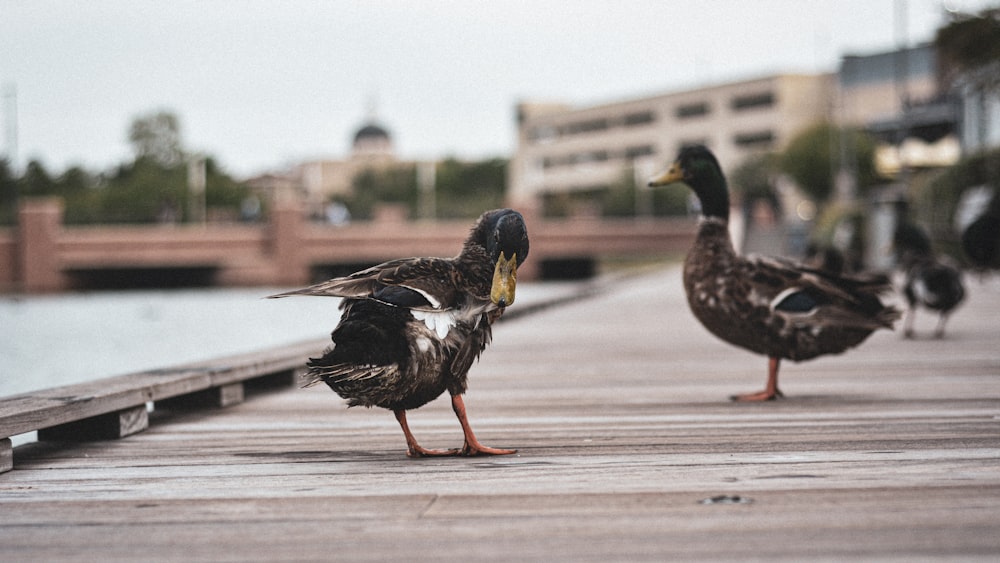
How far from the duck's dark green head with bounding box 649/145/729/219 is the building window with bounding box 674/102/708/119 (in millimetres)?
93298

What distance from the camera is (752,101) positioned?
9400cm

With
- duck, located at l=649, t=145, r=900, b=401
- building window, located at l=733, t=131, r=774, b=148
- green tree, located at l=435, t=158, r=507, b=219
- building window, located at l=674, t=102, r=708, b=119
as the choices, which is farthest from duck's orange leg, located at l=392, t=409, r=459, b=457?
green tree, located at l=435, t=158, r=507, b=219

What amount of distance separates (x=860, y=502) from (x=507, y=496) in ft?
3.27

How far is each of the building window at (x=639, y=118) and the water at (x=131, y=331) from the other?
62299 mm

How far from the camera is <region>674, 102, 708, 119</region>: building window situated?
320 feet

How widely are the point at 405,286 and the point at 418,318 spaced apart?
0.11 m

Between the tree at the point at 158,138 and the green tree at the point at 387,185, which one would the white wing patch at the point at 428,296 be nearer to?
A: the tree at the point at 158,138

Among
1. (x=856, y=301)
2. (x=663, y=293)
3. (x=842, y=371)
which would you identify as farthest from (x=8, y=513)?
(x=663, y=293)

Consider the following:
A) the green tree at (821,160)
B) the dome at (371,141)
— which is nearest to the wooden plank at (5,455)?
the green tree at (821,160)

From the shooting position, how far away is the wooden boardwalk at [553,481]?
2.89 m

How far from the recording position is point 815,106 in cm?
9038

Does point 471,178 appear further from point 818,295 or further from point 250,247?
point 818,295

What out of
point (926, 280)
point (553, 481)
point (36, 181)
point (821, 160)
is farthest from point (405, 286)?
point (36, 181)

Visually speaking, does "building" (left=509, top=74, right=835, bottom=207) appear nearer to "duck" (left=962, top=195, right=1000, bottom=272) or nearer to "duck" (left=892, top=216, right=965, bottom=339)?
"duck" (left=892, top=216, right=965, bottom=339)
